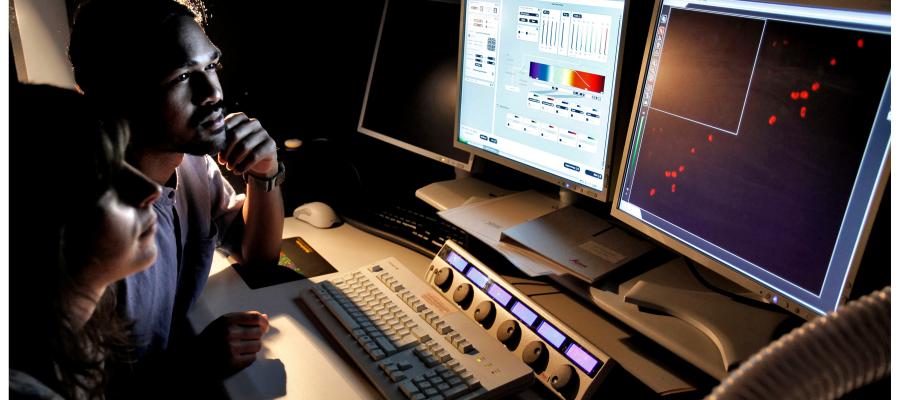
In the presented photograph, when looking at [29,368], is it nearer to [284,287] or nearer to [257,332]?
[257,332]

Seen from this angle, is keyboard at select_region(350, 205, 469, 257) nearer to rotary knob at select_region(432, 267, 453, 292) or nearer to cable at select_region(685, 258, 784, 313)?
rotary knob at select_region(432, 267, 453, 292)

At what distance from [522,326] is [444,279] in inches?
8.6

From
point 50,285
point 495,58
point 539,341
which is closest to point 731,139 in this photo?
point 539,341

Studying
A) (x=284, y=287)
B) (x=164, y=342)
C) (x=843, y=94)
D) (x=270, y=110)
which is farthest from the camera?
(x=270, y=110)

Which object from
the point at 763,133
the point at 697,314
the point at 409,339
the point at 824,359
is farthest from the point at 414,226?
the point at 824,359

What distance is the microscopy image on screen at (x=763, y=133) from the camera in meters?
0.79

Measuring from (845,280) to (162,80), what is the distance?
102 cm

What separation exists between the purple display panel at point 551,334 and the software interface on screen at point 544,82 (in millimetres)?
300

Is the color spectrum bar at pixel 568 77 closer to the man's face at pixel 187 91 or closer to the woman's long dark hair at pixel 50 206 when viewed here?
the man's face at pixel 187 91

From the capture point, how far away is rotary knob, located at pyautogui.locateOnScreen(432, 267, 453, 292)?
122 cm

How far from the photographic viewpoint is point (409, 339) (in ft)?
3.48

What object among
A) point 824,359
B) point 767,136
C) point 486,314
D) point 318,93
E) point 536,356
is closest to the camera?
point 824,359

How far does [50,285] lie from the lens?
68 cm

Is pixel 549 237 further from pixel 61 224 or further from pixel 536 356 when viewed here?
pixel 61 224
